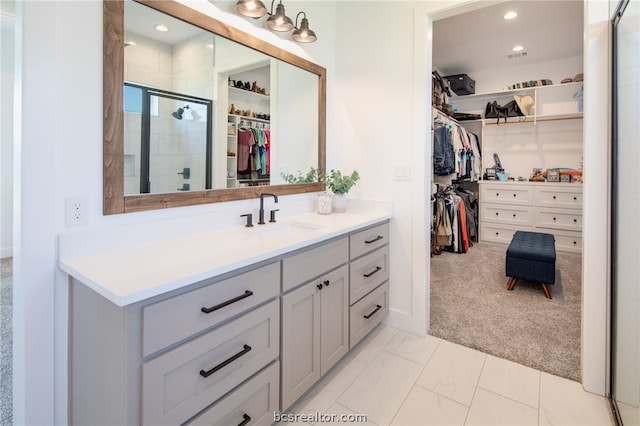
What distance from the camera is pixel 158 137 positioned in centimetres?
153

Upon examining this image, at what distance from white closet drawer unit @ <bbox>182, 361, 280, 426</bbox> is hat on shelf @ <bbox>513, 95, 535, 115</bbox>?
5.03 meters

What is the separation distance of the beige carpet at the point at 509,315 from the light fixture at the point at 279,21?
2.24m

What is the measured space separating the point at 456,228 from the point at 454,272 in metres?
1.00

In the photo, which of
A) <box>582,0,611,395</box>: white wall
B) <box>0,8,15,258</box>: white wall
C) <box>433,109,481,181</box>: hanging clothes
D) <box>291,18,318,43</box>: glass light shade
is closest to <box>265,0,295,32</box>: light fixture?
<box>291,18,318,43</box>: glass light shade

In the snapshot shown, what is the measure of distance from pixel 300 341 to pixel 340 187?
3.95ft

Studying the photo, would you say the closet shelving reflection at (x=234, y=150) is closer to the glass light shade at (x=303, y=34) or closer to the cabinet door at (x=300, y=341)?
the glass light shade at (x=303, y=34)

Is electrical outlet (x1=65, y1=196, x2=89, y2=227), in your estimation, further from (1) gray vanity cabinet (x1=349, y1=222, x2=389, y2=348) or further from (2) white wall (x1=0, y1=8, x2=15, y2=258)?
(2) white wall (x1=0, y1=8, x2=15, y2=258)

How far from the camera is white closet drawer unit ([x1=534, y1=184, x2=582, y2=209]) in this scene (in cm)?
443

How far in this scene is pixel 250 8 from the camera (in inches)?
69.0

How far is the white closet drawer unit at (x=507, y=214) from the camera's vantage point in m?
4.78

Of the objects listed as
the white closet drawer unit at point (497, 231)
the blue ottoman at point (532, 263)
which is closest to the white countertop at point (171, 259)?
the blue ottoman at point (532, 263)

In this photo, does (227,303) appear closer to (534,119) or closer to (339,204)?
(339,204)

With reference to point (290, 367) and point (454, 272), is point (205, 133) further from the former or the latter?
point (454, 272)

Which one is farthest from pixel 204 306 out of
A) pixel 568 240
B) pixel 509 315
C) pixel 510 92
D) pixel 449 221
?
pixel 510 92
